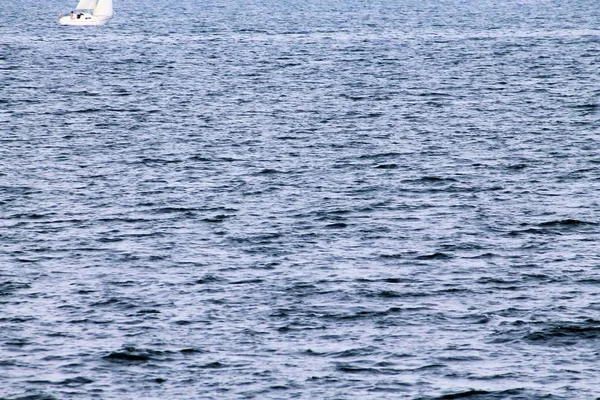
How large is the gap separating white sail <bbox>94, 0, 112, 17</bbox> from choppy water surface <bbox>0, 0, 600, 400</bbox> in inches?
3078

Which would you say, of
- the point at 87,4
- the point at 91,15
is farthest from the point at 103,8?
the point at 91,15

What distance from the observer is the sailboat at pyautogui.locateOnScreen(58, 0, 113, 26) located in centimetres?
18388

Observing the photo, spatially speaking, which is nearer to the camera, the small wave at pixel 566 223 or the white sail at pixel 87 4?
the small wave at pixel 566 223

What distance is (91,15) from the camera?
18875cm

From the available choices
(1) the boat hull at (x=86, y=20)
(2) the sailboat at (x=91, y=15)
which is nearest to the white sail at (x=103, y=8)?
(2) the sailboat at (x=91, y=15)

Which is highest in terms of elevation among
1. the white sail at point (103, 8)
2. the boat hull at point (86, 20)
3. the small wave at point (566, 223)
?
the small wave at point (566, 223)

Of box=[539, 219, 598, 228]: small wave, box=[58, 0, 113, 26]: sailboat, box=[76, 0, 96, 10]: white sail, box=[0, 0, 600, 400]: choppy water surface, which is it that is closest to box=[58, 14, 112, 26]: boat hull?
box=[58, 0, 113, 26]: sailboat

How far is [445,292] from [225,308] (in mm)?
8206

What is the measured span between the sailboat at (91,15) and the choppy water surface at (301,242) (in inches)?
3122

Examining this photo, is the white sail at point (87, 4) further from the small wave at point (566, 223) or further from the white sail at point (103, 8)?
the small wave at point (566, 223)

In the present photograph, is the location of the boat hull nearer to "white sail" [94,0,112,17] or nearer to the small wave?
"white sail" [94,0,112,17]

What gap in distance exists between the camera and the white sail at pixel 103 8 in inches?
7195

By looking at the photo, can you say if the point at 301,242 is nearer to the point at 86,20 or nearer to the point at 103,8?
the point at 103,8

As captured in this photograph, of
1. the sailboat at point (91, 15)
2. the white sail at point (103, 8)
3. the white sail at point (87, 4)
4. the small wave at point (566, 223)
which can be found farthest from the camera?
the white sail at point (87, 4)
